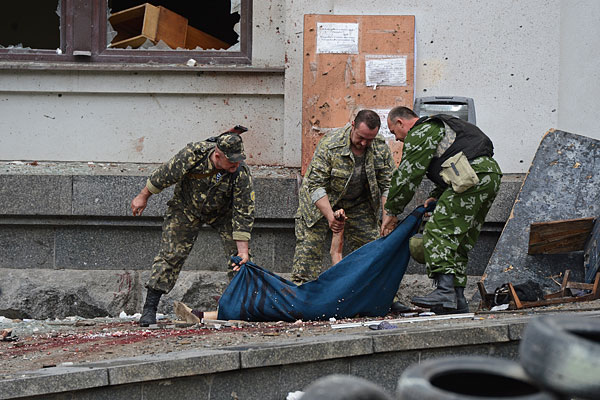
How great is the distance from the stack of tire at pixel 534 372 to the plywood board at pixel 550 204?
5.25m

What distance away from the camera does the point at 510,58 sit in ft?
26.2

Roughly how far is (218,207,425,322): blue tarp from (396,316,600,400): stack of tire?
414cm

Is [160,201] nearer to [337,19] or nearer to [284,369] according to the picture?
[337,19]

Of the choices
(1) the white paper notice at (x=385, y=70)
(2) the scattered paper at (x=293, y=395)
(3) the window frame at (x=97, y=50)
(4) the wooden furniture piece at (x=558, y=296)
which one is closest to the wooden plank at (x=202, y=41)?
(3) the window frame at (x=97, y=50)

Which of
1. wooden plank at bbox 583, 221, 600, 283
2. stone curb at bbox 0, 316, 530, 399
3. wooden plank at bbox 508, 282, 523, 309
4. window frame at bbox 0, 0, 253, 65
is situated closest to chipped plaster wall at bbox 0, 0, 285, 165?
window frame at bbox 0, 0, 253, 65

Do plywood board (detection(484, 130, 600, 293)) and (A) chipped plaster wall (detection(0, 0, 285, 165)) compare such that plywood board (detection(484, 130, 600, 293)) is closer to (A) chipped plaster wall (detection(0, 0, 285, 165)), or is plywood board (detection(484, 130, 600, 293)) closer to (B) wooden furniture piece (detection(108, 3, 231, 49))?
(A) chipped plaster wall (detection(0, 0, 285, 165))

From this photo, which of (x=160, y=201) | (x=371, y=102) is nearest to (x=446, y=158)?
(x=371, y=102)

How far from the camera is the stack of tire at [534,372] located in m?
1.71

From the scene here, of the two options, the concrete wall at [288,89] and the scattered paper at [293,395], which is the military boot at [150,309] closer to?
the concrete wall at [288,89]

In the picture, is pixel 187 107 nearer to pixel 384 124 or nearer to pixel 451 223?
pixel 384 124

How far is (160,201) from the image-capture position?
7625mm

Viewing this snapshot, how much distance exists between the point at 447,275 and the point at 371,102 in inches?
92.6

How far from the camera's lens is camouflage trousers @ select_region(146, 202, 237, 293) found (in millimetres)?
6598

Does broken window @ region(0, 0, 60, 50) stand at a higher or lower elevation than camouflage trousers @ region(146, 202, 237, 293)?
higher
